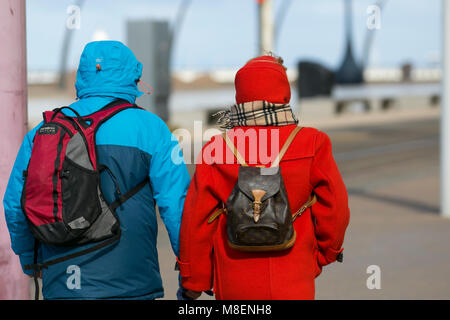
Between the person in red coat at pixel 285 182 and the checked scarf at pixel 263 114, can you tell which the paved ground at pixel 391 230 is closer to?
the person in red coat at pixel 285 182

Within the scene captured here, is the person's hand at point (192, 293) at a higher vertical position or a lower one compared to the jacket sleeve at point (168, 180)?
lower

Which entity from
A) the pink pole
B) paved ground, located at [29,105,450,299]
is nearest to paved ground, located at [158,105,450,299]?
paved ground, located at [29,105,450,299]

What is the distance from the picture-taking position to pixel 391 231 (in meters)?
8.80

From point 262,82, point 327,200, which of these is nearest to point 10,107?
point 262,82

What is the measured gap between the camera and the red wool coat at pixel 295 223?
329 cm

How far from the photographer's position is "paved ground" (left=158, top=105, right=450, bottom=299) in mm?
6488

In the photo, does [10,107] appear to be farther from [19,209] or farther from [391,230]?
[391,230]

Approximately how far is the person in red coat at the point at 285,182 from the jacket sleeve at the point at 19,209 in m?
0.71

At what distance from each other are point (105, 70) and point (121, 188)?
54 cm

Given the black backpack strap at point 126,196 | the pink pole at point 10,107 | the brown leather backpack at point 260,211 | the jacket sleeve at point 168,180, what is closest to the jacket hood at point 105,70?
the jacket sleeve at point 168,180

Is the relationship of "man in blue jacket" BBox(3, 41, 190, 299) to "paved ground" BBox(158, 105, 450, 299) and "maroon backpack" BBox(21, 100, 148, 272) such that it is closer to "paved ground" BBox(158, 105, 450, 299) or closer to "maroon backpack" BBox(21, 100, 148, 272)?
"maroon backpack" BBox(21, 100, 148, 272)

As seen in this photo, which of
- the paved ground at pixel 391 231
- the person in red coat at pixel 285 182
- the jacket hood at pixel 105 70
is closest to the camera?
the person in red coat at pixel 285 182

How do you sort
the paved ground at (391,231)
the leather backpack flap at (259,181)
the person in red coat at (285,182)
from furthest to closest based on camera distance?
the paved ground at (391,231)
the person in red coat at (285,182)
the leather backpack flap at (259,181)
